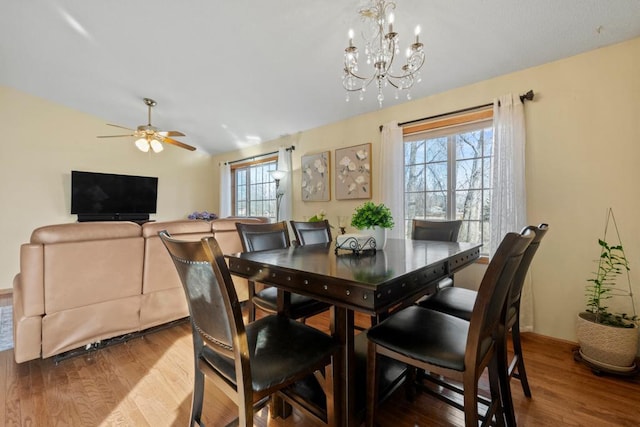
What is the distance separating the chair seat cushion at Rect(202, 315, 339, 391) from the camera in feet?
3.15

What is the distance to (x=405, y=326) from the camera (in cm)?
122

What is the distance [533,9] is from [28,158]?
6.27 m

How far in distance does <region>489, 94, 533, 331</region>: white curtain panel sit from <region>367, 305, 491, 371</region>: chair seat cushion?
1551 mm

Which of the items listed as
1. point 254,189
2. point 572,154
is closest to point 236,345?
point 572,154

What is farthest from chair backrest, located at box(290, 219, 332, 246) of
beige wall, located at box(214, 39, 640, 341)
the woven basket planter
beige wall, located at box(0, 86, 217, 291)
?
beige wall, located at box(0, 86, 217, 291)

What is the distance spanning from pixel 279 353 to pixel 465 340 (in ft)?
2.46

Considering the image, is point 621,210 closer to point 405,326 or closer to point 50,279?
point 405,326

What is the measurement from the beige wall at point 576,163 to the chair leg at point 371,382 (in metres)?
2.02

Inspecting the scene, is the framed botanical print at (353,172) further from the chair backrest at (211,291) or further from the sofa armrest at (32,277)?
the sofa armrest at (32,277)

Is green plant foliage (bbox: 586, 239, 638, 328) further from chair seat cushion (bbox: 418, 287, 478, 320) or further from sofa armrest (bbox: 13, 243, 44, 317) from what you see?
sofa armrest (bbox: 13, 243, 44, 317)

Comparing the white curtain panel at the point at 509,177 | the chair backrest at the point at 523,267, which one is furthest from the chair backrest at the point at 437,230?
the chair backrest at the point at 523,267

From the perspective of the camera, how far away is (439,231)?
229cm

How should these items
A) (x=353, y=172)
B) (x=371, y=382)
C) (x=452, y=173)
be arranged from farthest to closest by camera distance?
(x=353, y=172)
(x=452, y=173)
(x=371, y=382)

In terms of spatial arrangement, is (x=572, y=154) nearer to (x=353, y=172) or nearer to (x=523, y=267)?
(x=523, y=267)
